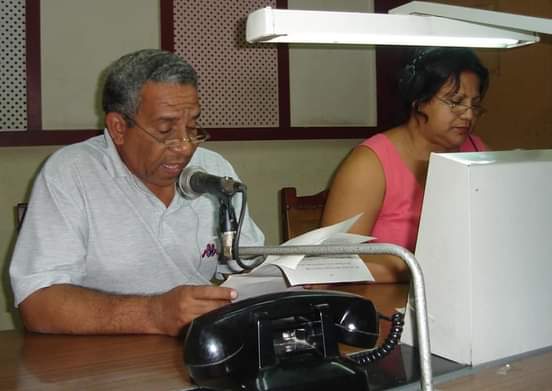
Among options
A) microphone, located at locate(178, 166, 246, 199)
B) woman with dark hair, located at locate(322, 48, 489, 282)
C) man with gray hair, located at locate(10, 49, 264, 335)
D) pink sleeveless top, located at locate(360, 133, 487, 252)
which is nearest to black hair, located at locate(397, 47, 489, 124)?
woman with dark hair, located at locate(322, 48, 489, 282)

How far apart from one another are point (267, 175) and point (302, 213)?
2.78ft

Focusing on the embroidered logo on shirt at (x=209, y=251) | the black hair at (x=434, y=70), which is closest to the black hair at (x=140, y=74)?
the embroidered logo on shirt at (x=209, y=251)

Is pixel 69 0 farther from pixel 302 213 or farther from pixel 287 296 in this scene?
pixel 287 296

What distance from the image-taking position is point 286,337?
92 centimetres

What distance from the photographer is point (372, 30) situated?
88 centimetres

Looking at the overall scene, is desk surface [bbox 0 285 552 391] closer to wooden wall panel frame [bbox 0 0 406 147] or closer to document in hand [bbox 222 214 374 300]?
document in hand [bbox 222 214 374 300]

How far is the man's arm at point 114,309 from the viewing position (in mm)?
1237

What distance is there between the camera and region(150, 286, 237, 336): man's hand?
1230 mm

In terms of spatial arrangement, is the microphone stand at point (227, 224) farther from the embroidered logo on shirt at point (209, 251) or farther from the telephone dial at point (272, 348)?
the embroidered logo on shirt at point (209, 251)

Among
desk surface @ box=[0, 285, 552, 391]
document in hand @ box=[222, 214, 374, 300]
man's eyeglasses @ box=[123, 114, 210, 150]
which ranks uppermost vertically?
man's eyeglasses @ box=[123, 114, 210, 150]

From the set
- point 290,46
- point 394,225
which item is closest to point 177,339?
point 394,225

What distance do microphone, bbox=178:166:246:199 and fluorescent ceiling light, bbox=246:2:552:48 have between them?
259 millimetres

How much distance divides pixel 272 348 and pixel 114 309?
1.82 ft

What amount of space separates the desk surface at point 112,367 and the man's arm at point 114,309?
0.08ft
